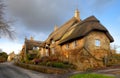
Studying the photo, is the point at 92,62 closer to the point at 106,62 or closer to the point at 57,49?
the point at 106,62

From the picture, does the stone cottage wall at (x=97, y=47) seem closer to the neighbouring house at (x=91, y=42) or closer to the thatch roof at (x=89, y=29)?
the neighbouring house at (x=91, y=42)

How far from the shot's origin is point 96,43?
119 ft

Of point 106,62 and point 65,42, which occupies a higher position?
point 65,42

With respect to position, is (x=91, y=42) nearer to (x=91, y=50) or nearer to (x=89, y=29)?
(x=91, y=50)

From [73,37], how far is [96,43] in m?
4.47

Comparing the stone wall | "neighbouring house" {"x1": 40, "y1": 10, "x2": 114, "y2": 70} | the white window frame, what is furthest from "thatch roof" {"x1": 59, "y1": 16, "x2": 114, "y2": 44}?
the white window frame

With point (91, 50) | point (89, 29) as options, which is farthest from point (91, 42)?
point (89, 29)

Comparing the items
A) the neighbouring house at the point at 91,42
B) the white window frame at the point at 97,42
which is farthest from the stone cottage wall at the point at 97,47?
the white window frame at the point at 97,42

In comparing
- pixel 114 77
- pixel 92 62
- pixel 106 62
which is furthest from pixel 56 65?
pixel 114 77

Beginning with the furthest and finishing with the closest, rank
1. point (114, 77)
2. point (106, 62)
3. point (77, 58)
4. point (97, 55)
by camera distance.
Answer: point (97, 55) → point (106, 62) → point (77, 58) → point (114, 77)

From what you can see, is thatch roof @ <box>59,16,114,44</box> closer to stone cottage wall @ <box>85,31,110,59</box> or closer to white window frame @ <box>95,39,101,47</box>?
stone cottage wall @ <box>85,31,110,59</box>

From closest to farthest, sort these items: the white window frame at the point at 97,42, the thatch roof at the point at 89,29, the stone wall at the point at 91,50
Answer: the stone wall at the point at 91,50, the thatch roof at the point at 89,29, the white window frame at the point at 97,42

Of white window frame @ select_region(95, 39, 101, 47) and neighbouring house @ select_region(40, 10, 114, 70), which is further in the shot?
white window frame @ select_region(95, 39, 101, 47)

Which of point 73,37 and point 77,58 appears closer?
point 77,58
